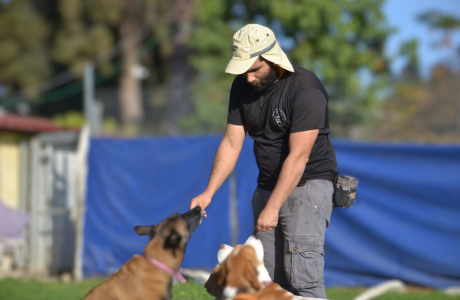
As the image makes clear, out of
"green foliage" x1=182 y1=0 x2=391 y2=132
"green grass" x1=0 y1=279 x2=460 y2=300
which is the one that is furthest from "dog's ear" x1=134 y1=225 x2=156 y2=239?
"green foliage" x1=182 y1=0 x2=391 y2=132

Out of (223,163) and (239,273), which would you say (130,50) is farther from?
(239,273)

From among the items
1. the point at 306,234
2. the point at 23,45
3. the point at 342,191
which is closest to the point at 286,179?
the point at 306,234

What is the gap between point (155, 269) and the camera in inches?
147

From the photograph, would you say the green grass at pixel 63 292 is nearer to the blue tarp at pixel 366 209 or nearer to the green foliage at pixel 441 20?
the blue tarp at pixel 366 209

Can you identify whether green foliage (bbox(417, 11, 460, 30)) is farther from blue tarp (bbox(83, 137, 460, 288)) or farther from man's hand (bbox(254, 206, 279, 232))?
man's hand (bbox(254, 206, 279, 232))

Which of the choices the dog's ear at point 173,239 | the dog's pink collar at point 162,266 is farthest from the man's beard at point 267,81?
the dog's pink collar at point 162,266

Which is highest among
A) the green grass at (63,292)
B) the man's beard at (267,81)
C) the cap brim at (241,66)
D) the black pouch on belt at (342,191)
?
the cap brim at (241,66)

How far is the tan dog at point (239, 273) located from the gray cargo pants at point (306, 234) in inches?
12.8

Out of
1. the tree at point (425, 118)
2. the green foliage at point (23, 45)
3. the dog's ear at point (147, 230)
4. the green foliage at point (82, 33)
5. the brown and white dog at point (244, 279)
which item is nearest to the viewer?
the brown and white dog at point (244, 279)

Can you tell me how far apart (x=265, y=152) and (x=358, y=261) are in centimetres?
405

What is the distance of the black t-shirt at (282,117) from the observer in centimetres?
364

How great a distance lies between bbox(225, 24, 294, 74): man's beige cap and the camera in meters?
3.62

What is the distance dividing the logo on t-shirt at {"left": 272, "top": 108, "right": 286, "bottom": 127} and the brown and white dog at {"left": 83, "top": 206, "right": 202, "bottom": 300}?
88 centimetres

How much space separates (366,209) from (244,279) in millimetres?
4496
